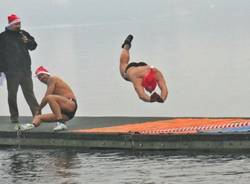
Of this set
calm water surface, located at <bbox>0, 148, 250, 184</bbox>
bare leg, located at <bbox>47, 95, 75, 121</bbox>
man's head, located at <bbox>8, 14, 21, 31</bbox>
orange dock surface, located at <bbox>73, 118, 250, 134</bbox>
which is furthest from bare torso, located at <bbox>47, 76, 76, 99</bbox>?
man's head, located at <bbox>8, 14, 21, 31</bbox>

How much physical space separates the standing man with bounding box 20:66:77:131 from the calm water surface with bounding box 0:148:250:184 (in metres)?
0.63

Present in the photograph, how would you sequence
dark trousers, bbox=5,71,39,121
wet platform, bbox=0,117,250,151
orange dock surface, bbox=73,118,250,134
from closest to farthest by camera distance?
wet platform, bbox=0,117,250,151
orange dock surface, bbox=73,118,250,134
dark trousers, bbox=5,71,39,121

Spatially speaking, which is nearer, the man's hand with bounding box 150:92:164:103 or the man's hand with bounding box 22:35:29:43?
the man's hand with bounding box 150:92:164:103

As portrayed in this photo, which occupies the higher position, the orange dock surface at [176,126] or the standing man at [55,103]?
the standing man at [55,103]

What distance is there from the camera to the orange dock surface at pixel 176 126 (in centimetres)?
1532

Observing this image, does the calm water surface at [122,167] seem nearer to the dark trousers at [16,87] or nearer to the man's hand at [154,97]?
the dark trousers at [16,87]

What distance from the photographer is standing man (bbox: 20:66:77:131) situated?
16172 millimetres

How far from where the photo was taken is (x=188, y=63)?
66125 millimetres

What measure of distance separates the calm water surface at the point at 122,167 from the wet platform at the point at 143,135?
17 cm

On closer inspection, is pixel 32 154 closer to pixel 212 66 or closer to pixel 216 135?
pixel 216 135

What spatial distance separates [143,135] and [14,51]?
3.86 meters

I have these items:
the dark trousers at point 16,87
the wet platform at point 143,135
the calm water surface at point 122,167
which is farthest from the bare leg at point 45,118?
the dark trousers at point 16,87

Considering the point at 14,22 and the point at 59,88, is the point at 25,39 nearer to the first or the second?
the point at 14,22

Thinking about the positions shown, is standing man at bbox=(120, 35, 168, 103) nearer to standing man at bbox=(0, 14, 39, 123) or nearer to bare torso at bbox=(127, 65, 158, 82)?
bare torso at bbox=(127, 65, 158, 82)
